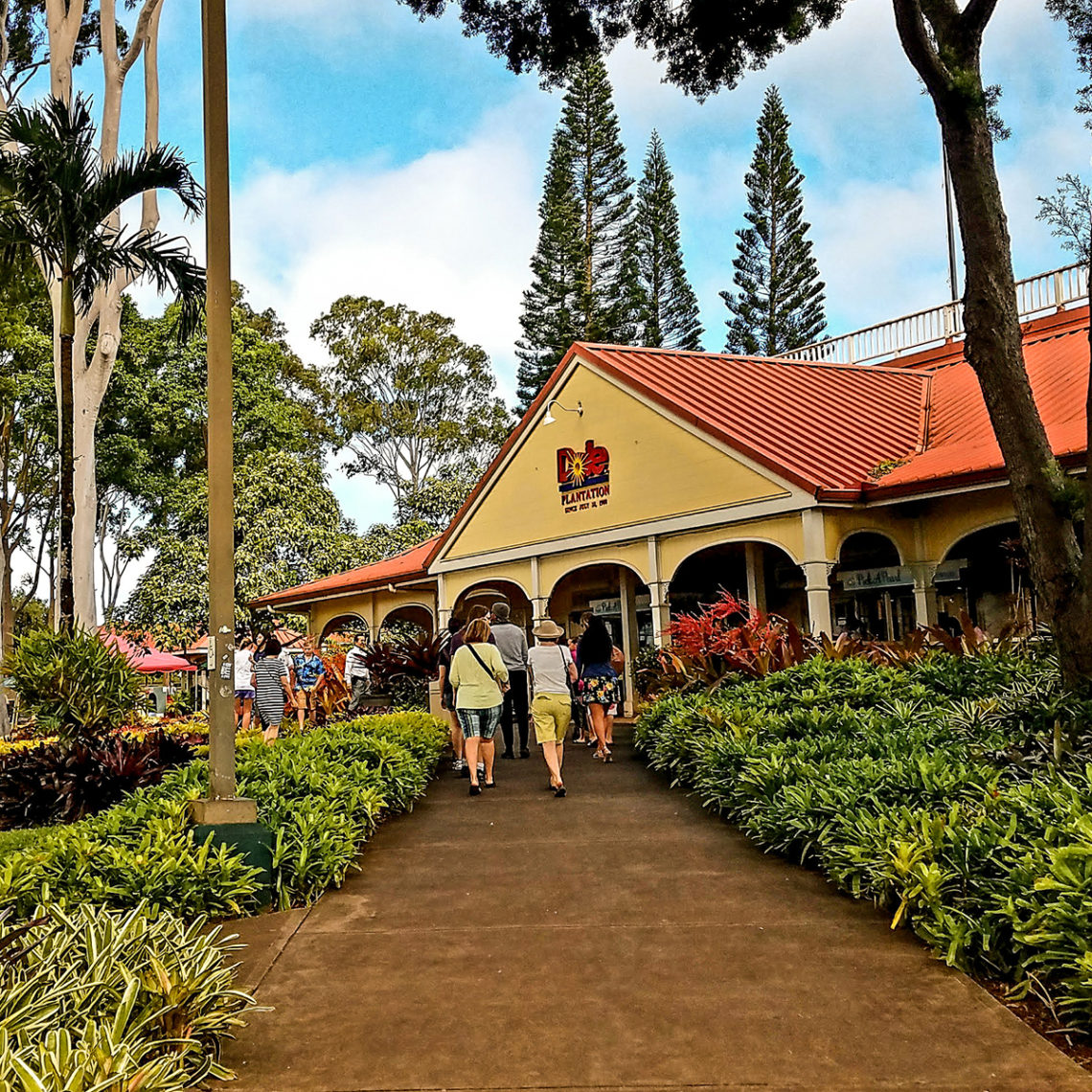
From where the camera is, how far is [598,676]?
451 inches

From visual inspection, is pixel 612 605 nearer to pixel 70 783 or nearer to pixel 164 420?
pixel 70 783

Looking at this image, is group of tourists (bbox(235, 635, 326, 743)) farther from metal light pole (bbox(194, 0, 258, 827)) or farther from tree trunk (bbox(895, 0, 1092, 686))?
tree trunk (bbox(895, 0, 1092, 686))

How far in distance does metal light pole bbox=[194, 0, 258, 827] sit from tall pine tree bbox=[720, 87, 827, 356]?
96.8 ft

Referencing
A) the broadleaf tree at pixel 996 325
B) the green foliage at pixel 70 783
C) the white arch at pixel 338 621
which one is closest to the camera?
the broadleaf tree at pixel 996 325

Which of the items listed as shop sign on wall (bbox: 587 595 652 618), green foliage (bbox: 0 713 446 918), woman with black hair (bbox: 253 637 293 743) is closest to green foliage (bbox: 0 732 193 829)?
green foliage (bbox: 0 713 446 918)

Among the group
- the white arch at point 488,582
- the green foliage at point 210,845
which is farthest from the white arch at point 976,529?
the white arch at point 488,582

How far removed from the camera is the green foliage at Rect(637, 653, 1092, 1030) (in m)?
4.83

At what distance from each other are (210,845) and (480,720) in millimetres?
3811

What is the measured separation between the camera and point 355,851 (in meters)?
7.36

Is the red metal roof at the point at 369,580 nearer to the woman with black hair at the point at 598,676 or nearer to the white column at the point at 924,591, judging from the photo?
the white column at the point at 924,591

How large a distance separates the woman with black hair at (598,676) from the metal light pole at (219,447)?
5221mm

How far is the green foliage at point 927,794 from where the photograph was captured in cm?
483

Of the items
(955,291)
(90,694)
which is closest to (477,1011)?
(90,694)

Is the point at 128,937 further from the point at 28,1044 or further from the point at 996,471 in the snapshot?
the point at 996,471
